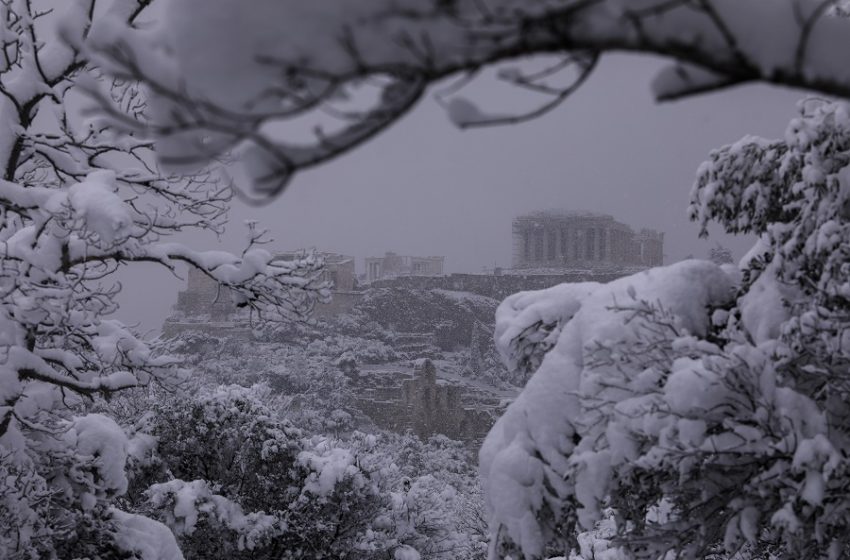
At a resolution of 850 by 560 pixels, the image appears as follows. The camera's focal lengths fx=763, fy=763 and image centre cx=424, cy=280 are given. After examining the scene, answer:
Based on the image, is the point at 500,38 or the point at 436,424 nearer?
the point at 500,38

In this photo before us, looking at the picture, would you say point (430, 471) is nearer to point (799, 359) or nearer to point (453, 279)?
point (799, 359)

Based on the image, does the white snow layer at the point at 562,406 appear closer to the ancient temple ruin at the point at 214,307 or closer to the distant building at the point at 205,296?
the ancient temple ruin at the point at 214,307

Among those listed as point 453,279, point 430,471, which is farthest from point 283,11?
point 453,279

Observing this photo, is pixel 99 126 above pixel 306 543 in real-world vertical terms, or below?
above

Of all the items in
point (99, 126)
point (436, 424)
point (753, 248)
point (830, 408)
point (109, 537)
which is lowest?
point (436, 424)

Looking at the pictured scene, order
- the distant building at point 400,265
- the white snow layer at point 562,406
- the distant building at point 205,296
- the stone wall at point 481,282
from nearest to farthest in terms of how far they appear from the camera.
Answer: the white snow layer at point 562,406
the stone wall at point 481,282
the distant building at point 205,296
the distant building at point 400,265

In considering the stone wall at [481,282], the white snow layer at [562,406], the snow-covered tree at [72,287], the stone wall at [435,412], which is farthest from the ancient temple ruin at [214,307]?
the white snow layer at [562,406]
